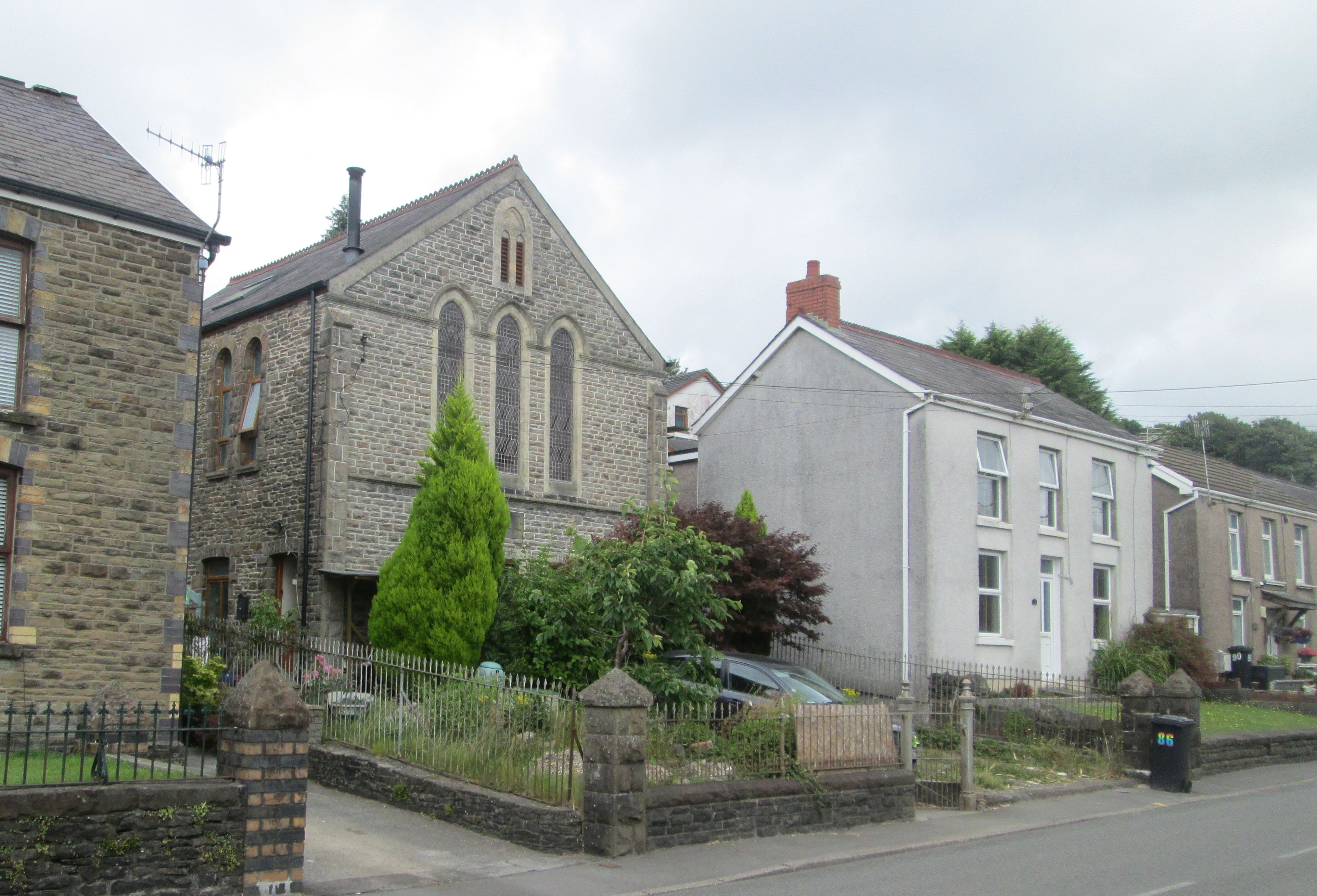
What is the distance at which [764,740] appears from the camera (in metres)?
12.3

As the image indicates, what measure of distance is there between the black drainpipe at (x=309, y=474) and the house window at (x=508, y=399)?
3441 mm

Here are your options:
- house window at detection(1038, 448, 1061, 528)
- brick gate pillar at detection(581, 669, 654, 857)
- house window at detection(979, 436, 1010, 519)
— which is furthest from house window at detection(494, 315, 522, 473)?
house window at detection(1038, 448, 1061, 528)

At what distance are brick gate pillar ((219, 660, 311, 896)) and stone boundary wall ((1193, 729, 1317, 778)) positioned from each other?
1462cm

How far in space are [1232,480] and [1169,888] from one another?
91.1 ft

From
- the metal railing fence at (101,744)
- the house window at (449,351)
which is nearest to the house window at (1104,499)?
the house window at (449,351)

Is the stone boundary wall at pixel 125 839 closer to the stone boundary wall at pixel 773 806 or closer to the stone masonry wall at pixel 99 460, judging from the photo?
the stone boundary wall at pixel 773 806

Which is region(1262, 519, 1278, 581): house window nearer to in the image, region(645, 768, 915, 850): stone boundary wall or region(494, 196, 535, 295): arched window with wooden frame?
region(494, 196, 535, 295): arched window with wooden frame

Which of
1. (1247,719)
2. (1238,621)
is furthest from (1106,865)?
(1238,621)

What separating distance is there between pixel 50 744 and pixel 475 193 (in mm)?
12485

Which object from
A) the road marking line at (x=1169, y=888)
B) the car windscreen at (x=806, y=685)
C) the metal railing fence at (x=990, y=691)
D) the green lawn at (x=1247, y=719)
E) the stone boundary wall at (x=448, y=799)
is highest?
the car windscreen at (x=806, y=685)

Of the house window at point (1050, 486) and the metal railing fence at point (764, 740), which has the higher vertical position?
the house window at point (1050, 486)

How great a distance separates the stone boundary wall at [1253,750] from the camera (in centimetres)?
1844

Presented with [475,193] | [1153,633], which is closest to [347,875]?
[475,193]

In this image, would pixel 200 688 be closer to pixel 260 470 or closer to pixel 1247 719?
pixel 260 470
